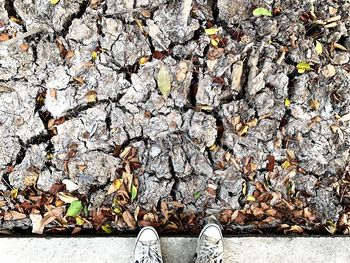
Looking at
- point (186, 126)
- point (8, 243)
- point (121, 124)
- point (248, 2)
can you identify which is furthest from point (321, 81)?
point (8, 243)

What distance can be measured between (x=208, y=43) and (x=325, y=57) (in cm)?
59

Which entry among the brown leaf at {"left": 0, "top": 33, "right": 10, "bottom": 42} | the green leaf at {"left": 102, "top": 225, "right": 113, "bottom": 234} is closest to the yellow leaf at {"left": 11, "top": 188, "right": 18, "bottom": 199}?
the green leaf at {"left": 102, "top": 225, "right": 113, "bottom": 234}

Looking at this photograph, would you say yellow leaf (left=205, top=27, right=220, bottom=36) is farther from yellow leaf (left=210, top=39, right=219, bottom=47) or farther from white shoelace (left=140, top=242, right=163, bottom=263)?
white shoelace (left=140, top=242, right=163, bottom=263)

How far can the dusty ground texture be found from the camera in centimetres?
208

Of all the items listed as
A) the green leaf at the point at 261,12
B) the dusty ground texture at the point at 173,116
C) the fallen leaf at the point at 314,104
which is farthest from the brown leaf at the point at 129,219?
the green leaf at the point at 261,12

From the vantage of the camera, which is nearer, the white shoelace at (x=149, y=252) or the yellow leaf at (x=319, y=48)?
the white shoelace at (x=149, y=252)

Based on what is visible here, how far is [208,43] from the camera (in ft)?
7.08

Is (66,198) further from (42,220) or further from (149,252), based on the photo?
(149,252)

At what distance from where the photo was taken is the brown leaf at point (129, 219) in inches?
82.7

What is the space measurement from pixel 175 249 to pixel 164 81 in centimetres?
79

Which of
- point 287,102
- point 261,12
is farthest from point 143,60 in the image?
point 287,102

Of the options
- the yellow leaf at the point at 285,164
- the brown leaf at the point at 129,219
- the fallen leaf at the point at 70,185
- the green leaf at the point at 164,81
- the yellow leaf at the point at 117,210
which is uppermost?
the green leaf at the point at 164,81

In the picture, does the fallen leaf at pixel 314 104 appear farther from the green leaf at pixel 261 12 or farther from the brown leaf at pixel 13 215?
the brown leaf at pixel 13 215

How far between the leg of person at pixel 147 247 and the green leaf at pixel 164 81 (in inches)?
25.2
